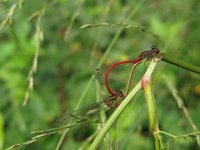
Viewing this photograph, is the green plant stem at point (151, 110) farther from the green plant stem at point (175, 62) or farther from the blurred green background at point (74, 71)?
the blurred green background at point (74, 71)

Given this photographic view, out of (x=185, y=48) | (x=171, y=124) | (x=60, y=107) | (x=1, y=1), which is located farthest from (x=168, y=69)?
(x=1, y=1)

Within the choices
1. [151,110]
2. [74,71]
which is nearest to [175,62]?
[151,110]

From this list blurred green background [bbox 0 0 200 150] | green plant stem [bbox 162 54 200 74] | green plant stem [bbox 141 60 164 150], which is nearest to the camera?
green plant stem [bbox 141 60 164 150]

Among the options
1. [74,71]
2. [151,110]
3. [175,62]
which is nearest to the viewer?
[151,110]

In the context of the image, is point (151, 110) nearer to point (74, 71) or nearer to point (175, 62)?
point (175, 62)

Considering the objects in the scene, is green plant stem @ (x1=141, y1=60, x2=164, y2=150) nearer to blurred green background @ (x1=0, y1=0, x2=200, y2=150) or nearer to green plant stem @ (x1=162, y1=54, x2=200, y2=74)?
green plant stem @ (x1=162, y1=54, x2=200, y2=74)

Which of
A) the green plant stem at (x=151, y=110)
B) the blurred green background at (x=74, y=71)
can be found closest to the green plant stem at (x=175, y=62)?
the green plant stem at (x=151, y=110)

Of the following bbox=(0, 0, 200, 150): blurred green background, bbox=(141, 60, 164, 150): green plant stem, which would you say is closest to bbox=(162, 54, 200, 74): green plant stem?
bbox=(141, 60, 164, 150): green plant stem

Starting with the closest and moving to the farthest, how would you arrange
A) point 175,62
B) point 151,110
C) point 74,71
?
1. point 151,110
2. point 175,62
3. point 74,71

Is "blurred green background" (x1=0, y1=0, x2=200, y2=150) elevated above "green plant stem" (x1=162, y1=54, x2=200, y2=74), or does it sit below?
above

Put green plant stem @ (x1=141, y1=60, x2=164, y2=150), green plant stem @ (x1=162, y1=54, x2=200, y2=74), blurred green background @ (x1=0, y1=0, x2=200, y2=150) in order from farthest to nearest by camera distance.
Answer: blurred green background @ (x1=0, y1=0, x2=200, y2=150)
green plant stem @ (x1=162, y1=54, x2=200, y2=74)
green plant stem @ (x1=141, y1=60, x2=164, y2=150)

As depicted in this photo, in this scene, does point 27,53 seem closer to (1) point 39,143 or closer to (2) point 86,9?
(2) point 86,9
